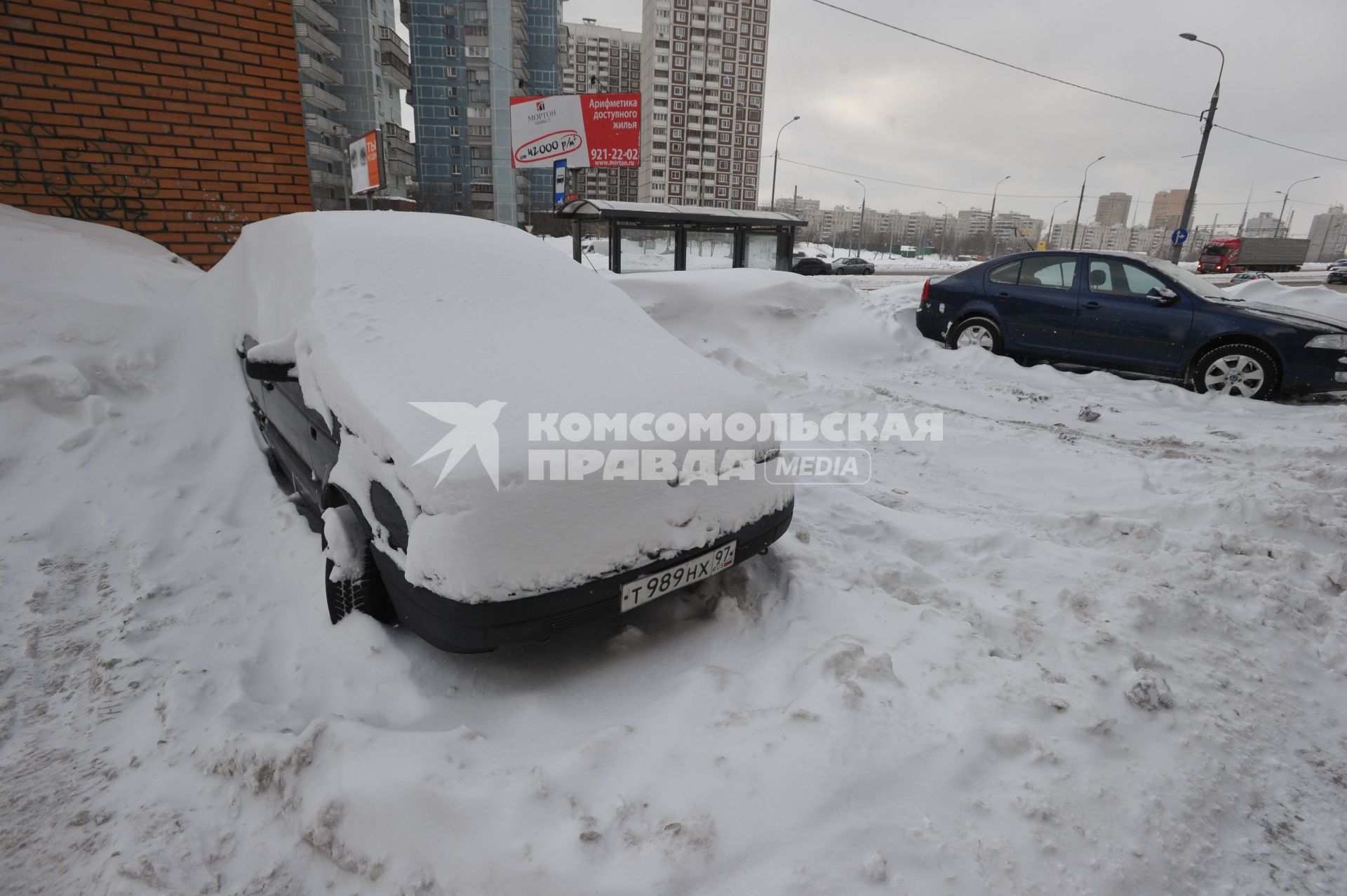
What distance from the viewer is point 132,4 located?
5371 millimetres

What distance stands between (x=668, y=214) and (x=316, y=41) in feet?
143

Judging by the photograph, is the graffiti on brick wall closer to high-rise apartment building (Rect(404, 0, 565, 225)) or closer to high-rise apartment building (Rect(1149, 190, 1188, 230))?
high-rise apartment building (Rect(404, 0, 565, 225))

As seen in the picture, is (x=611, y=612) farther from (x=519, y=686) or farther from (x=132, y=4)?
(x=132, y=4)

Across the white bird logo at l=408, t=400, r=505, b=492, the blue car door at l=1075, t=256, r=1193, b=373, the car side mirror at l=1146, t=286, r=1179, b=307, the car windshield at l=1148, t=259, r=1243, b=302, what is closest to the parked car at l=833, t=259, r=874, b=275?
the car windshield at l=1148, t=259, r=1243, b=302

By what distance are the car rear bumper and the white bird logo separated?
0.37 meters

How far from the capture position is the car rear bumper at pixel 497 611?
1.88 meters

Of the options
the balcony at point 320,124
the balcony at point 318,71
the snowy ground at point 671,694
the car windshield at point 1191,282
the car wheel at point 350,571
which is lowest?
the snowy ground at point 671,694

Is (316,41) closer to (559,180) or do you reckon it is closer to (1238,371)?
(559,180)

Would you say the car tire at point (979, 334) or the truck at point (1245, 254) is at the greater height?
the truck at point (1245, 254)

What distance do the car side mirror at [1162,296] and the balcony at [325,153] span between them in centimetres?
4375

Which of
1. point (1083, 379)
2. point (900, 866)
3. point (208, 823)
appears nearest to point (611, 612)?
point (900, 866)

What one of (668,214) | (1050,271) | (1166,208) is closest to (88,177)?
(668,214)

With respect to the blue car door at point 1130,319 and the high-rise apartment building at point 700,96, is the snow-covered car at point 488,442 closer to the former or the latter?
the blue car door at point 1130,319

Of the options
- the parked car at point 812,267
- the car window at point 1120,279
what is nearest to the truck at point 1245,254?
the parked car at point 812,267
